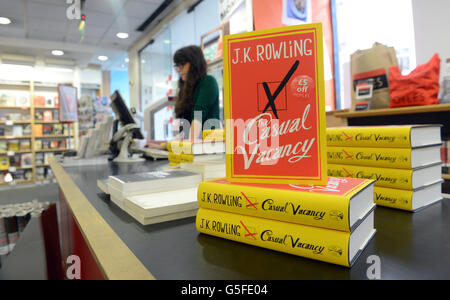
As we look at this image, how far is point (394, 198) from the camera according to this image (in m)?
0.61

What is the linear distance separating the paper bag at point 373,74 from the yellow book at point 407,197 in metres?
1.67

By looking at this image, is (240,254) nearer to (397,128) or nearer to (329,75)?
(397,128)

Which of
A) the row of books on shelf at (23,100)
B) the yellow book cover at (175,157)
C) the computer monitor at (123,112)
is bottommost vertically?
the yellow book cover at (175,157)

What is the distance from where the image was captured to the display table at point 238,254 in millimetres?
364

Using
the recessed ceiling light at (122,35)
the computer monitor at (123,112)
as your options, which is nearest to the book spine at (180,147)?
the computer monitor at (123,112)

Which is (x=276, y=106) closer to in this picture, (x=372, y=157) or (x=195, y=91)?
(x=372, y=157)

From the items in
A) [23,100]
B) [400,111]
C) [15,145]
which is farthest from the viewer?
[23,100]

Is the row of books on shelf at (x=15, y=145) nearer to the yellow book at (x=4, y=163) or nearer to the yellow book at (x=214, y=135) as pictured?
the yellow book at (x=4, y=163)

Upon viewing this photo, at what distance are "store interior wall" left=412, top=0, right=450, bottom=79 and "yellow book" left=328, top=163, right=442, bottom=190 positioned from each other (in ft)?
6.17

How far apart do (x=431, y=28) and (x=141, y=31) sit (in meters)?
5.18

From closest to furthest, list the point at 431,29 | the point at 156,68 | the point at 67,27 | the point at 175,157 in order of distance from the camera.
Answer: the point at 175,157
the point at 431,29
the point at 67,27
the point at 156,68

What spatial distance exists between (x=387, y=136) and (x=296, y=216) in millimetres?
338

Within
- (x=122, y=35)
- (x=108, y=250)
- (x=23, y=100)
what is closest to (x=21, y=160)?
(x=23, y=100)

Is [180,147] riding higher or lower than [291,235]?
higher
